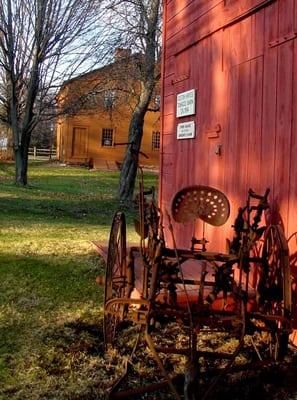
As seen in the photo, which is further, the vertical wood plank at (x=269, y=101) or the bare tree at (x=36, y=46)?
the bare tree at (x=36, y=46)

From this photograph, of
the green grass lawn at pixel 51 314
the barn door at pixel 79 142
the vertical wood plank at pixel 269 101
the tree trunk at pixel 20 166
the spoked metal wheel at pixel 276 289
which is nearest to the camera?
the spoked metal wheel at pixel 276 289

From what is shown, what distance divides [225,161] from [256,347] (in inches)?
76.6

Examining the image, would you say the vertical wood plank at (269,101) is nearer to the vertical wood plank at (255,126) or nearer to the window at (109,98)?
the vertical wood plank at (255,126)

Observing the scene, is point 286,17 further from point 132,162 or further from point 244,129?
point 132,162

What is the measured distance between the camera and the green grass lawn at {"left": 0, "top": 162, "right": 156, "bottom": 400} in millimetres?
3453

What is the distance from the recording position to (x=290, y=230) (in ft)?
13.3

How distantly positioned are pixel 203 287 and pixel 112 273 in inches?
36.8

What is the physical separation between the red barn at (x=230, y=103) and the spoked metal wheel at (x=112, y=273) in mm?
1201

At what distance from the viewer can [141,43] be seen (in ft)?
53.5

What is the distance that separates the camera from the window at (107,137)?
38812 mm

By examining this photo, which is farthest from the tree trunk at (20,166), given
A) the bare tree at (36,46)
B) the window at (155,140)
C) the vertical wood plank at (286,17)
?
the window at (155,140)

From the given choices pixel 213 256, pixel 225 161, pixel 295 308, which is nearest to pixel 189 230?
pixel 225 161

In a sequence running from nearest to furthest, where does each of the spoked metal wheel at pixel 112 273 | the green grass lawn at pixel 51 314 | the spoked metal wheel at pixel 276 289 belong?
the spoked metal wheel at pixel 276 289 < the green grass lawn at pixel 51 314 < the spoked metal wheel at pixel 112 273

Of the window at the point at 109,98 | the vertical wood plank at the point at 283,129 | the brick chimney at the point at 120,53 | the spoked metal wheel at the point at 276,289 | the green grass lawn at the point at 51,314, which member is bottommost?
the green grass lawn at the point at 51,314
